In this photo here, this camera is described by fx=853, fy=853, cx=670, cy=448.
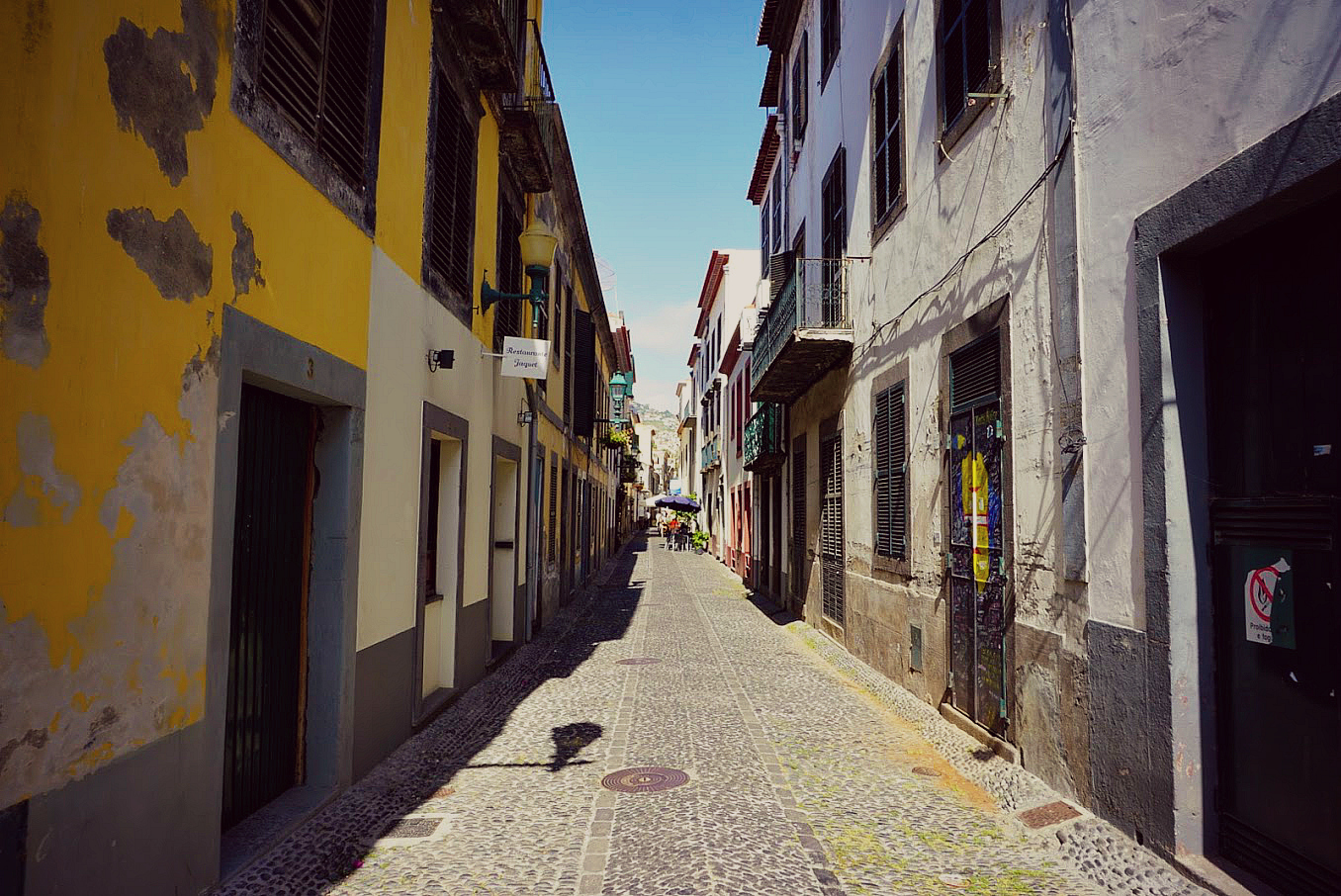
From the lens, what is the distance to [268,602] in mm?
4660

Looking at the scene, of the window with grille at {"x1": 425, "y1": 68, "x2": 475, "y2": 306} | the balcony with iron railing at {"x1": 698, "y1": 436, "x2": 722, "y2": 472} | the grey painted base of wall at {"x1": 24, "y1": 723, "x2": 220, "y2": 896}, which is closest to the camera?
the grey painted base of wall at {"x1": 24, "y1": 723, "x2": 220, "y2": 896}

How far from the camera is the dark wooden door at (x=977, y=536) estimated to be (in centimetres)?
636

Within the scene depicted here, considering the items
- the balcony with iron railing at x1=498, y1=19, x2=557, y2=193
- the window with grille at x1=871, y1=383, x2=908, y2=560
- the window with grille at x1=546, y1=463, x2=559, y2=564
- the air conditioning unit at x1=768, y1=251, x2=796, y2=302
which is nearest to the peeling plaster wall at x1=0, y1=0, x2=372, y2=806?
the balcony with iron railing at x1=498, y1=19, x2=557, y2=193

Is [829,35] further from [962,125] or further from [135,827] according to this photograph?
[135,827]

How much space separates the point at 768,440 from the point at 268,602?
1287 centimetres

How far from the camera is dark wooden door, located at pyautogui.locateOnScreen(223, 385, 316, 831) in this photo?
4.32m

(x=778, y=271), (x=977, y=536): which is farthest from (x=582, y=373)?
(x=977, y=536)

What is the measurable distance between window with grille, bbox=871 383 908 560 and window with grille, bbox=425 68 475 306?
4.47 meters

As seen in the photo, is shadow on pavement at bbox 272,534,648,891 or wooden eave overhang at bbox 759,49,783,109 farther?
wooden eave overhang at bbox 759,49,783,109

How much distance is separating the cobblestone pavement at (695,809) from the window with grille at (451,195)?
389 centimetres

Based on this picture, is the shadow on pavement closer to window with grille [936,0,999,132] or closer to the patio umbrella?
window with grille [936,0,999,132]

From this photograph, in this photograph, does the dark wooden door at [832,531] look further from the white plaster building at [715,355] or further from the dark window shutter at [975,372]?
the white plaster building at [715,355]

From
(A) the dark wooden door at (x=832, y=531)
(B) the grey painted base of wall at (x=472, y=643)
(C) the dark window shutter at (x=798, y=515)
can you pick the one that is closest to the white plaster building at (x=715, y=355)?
(C) the dark window shutter at (x=798, y=515)

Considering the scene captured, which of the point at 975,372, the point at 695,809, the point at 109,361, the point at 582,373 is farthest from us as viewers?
the point at 582,373
